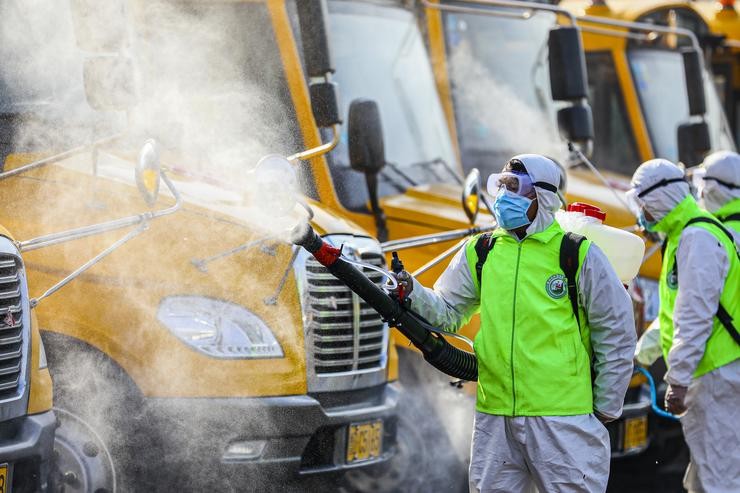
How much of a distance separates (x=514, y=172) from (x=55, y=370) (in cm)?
216

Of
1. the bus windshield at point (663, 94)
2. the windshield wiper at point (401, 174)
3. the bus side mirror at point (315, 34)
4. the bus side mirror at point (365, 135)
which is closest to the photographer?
the bus side mirror at point (315, 34)

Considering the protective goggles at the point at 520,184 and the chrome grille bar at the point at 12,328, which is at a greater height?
the protective goggles at the point at 520,184

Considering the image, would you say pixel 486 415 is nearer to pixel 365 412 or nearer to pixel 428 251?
pixel 365 412

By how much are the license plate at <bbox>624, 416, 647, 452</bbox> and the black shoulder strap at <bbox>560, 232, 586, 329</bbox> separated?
10.2 feet

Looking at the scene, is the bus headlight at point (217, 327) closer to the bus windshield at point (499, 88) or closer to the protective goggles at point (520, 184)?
the protective goggles at point (520, 184)

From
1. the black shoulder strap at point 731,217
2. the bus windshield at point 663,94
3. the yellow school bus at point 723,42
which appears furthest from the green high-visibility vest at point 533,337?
the yellow school bus at point 723,42

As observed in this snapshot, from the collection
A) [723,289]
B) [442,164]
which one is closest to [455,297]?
[723,289]

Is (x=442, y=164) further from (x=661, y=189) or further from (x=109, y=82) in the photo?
(x=109, y=82)

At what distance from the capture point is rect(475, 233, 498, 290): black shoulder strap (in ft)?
16.1

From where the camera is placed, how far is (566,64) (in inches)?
333

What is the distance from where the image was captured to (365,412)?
6.20 m

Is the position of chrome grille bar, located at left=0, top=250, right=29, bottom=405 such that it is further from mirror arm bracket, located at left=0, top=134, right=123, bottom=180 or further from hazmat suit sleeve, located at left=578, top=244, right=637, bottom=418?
hazmat suit sleeve, located at left=578, top=244, right=637, bottom=418

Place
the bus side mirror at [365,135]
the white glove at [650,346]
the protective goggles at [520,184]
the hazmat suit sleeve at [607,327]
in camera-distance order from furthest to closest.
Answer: the bus side mirror at [365,135] < the white glove at [650,346] < the protective goggles at [520,184] < the hazmat suit sleeve at [607,327]

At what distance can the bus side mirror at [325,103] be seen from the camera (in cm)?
670
